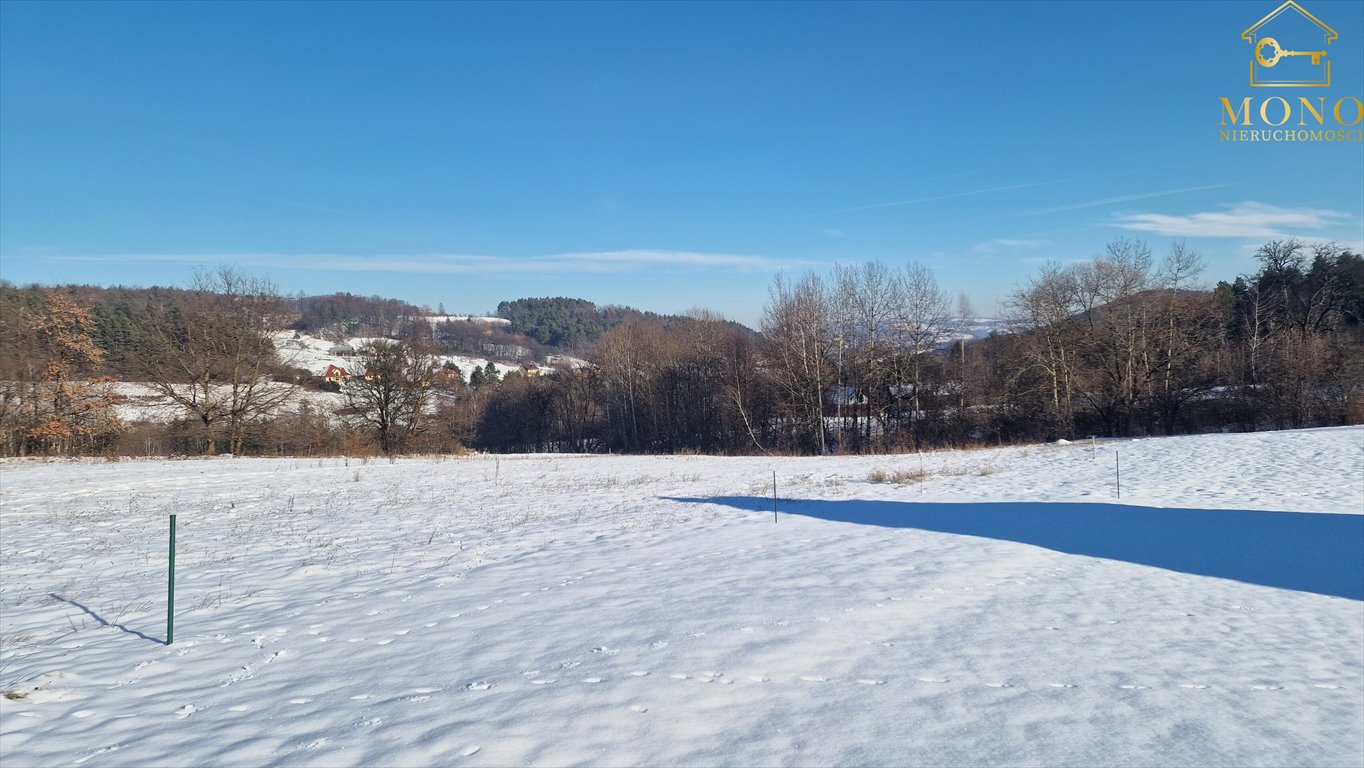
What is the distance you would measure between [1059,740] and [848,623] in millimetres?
2377

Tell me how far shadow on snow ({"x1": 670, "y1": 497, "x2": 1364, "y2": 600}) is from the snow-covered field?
0.07 meters

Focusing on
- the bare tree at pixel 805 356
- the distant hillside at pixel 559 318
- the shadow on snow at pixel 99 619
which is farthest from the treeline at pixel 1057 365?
the distant hillside at pixel 559 318

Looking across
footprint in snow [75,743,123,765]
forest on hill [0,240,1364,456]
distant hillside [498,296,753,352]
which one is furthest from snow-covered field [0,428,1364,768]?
distant hillside [498,296,753,352]

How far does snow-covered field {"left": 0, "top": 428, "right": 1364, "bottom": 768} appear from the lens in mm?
4465

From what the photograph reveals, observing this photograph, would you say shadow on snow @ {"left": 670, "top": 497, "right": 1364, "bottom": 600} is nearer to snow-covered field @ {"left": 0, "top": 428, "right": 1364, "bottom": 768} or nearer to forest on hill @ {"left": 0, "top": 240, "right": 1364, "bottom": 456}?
snow-covered field @ {"left": 0, "top": 428, "right": 1364, "bottom": 768}

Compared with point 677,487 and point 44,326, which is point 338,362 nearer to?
point 44,326

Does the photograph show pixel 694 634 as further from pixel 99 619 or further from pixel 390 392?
pixel 390 392

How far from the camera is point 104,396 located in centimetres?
2950

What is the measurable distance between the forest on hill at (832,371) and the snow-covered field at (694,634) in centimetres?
1945

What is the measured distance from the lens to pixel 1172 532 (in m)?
11.5

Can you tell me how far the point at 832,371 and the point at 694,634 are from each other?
131 feet

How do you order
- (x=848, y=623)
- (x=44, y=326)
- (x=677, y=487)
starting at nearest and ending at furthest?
1. (x=848, y=623)
2. (x=677, y=487)
3. (x=44, y=326)

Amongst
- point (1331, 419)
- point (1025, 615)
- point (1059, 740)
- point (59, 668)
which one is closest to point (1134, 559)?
point (1025, 615)

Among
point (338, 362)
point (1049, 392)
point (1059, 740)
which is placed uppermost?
point (338, 362)
